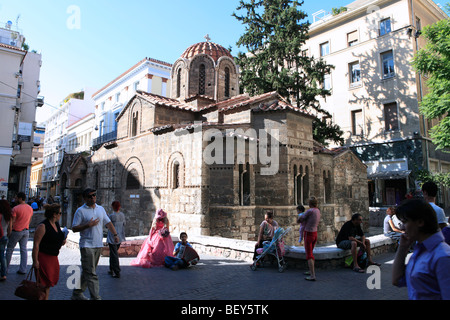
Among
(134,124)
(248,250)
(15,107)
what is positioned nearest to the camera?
(248,250)

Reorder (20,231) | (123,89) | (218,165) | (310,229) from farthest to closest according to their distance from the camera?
(123,89), (218,165), (20,231), (310,229)

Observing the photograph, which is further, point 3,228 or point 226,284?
point 3,228

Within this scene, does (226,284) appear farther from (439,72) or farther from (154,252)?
(439,72)

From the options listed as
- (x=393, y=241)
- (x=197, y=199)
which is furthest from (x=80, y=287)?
(x=393, y=241)

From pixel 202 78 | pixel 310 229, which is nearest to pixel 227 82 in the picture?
pixel 202 78

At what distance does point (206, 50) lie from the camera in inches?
685

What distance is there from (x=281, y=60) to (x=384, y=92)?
796 cm

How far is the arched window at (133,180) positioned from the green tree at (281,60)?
893cm

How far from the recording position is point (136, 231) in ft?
44.5

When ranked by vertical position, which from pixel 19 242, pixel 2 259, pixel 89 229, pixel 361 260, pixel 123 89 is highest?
pixel 123 89

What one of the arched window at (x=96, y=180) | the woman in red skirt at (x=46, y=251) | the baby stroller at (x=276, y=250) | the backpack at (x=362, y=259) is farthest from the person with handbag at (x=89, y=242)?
the arched window at (x=96, y=180)

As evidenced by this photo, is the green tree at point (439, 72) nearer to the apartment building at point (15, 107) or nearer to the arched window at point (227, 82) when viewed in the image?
the arched window at point (227, 82)

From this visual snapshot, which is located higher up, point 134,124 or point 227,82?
point 227,82

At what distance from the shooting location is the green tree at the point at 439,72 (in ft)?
48.4
